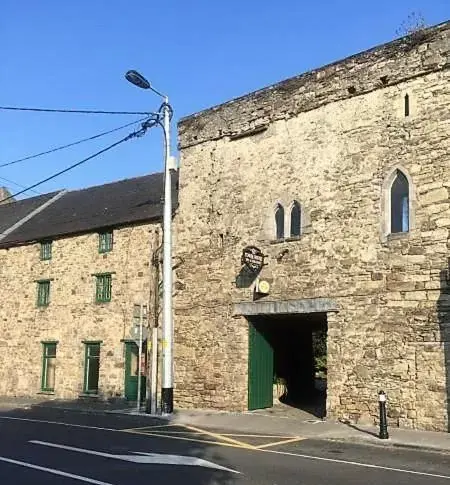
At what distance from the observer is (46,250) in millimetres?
25344

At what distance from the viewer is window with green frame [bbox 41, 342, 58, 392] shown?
24031 millimetres

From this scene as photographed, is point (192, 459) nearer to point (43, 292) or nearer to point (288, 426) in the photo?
point (288, 426)

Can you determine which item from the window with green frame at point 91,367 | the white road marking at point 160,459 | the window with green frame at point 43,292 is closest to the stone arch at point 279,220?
the white road marking at point 160,459

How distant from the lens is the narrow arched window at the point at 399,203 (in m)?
14.9

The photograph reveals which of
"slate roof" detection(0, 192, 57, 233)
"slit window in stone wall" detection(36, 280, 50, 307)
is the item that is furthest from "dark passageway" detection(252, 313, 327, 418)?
"slate roof" detection(0, 192, 57, 233)

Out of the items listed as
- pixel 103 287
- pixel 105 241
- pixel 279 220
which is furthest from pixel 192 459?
pixel 105 241

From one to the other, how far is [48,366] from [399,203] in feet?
50.6

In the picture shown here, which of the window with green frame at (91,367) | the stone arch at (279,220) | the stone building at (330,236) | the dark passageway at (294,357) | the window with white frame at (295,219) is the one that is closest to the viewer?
the stone building at (330,236)

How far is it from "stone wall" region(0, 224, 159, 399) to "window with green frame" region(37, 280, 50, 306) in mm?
192

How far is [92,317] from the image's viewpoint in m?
22.9

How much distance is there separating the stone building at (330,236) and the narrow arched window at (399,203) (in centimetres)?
3

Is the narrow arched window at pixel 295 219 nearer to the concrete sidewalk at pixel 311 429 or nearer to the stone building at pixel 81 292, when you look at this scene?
the concrete sidewalk at pixel 311 429

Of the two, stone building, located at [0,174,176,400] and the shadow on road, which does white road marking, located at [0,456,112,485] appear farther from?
stone building, located at [0,174,176,400]

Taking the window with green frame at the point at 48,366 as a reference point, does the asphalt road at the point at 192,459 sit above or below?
below
